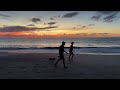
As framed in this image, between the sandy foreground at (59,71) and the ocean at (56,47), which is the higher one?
the ocean at (56,47)

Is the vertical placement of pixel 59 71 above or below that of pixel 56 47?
below

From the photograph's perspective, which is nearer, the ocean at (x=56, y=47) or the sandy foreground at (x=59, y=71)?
the sandy foreground at (x=59, y=71)

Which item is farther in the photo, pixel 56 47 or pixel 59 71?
pixel 56 47

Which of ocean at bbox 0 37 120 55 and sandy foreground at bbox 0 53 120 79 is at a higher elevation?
ocean at bbox 0 37 120 55

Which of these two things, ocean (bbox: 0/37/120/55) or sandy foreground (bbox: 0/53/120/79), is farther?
ocean (bbox: 0/37/120/55)
